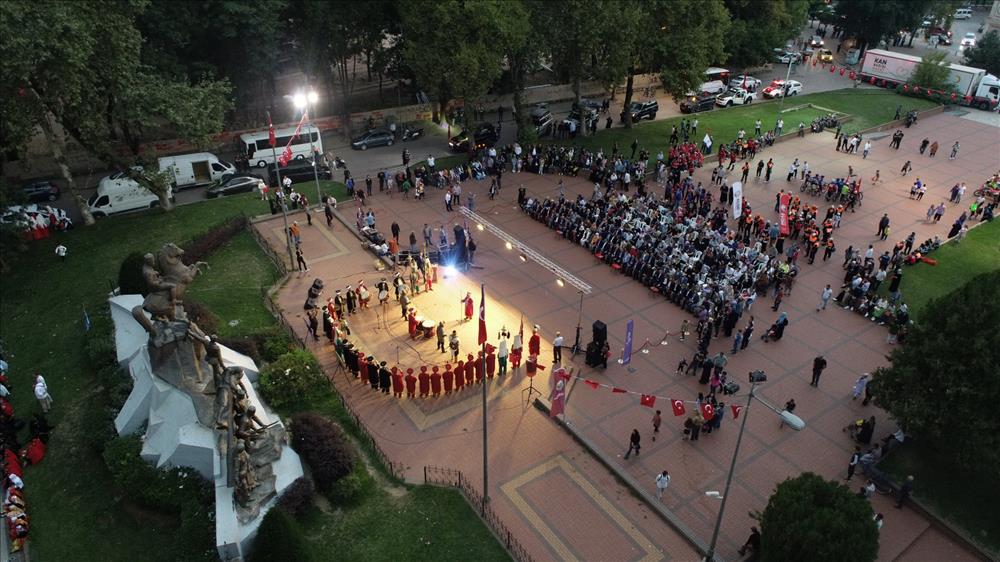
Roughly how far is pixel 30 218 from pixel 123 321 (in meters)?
14.9

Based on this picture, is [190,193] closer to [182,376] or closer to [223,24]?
[223,24]

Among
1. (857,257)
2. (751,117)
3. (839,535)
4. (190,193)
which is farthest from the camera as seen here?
(751,117)

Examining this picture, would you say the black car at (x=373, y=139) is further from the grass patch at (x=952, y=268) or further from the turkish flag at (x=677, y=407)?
the turkish flag at (x=677, y=407)

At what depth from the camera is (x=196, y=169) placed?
4128cm

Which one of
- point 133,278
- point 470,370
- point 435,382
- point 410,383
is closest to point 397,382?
point 410,383

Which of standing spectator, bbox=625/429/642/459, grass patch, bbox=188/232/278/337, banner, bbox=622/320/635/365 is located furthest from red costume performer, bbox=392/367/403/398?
banner, bbox=622/320/635/365

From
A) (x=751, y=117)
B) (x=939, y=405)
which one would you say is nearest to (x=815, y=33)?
(x=751, y=117)

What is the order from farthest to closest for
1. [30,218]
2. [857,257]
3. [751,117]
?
[751,117] → [30,218] → [857,257]

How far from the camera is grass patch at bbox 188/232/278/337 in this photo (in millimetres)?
27031

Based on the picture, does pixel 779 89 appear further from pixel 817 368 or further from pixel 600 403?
pixel 600 403

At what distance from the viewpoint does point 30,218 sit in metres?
34.0

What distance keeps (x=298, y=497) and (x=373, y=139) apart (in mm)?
33453

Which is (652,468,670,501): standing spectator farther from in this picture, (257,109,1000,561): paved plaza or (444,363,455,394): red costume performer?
(444,363,455,394): red costume performer

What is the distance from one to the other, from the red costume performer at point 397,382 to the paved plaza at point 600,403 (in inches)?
12.2
